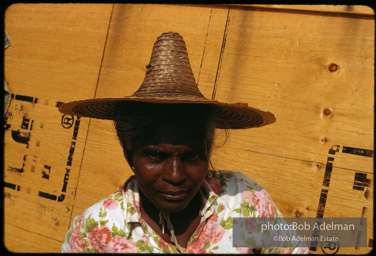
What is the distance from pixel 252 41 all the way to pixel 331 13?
46cm

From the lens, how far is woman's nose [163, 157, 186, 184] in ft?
2.73

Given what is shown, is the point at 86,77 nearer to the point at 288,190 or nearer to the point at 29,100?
the point at 29,100

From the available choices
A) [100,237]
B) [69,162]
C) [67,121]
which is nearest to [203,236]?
[100,237]

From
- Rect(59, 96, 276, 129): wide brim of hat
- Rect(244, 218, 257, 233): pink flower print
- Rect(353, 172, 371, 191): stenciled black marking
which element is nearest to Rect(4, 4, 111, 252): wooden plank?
Rect(59, 96, 276, 129): wide brim of hat

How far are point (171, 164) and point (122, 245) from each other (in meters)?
0.36

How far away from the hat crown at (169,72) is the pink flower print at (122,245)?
0.53 m

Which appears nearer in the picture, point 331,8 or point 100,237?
point 100,237

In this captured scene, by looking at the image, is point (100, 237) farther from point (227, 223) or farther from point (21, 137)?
point (21, 137)

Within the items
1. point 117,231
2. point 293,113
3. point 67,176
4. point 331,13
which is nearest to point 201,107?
point 117,231

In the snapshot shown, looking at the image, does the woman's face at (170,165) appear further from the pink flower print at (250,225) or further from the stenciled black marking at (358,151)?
the stenciled black marking at (358,151)

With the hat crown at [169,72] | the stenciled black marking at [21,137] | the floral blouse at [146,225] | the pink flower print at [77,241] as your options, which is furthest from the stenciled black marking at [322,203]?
the stenciled black marking at [21,137]

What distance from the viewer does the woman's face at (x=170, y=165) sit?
0.85 metres

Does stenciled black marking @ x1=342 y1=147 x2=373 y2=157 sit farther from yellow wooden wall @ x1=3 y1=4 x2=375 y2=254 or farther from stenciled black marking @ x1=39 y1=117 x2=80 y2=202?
stenciled black marking @ x1=39 y1=117 x2=80 y2=202

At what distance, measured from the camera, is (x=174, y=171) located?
2.76ft
